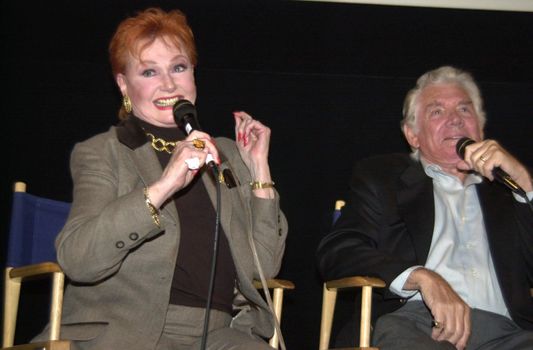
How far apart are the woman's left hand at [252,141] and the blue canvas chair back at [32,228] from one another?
2.21 ft

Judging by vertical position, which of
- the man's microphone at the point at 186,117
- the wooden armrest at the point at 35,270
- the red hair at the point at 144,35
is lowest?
Result: the wooden armrest at the point at 35,270

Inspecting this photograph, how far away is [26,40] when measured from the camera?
354 cm

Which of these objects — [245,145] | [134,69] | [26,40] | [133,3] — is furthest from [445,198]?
[26,40]

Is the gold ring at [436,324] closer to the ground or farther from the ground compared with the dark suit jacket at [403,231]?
closer to the ground

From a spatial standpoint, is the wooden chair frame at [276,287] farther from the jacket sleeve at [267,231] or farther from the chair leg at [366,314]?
the chair leg at [366,314]

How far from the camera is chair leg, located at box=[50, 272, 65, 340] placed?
92.0 inches

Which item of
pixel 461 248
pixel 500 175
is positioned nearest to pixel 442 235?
pixel 461 248

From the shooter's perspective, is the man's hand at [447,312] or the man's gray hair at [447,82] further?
the man's gray hair at [447,82]

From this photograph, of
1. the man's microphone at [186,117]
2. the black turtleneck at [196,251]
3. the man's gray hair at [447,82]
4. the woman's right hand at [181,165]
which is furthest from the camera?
the man's gray hair at [447,82]

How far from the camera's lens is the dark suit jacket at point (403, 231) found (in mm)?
2832

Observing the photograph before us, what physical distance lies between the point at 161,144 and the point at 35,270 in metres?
0.52

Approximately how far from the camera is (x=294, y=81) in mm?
3695

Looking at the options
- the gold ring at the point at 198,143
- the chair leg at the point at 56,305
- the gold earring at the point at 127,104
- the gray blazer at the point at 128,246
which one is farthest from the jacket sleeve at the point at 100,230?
the gold earring at the point at 127,104

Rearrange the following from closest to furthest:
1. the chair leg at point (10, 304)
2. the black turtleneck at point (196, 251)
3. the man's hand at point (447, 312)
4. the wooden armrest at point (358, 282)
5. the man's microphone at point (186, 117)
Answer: the man's microphone at point (186, 117), the black turtleneck at point (196, 251), the man's hand at point (447, 312), the wooden armrest at point (358, 282), the chair leg at point (10, 304)
